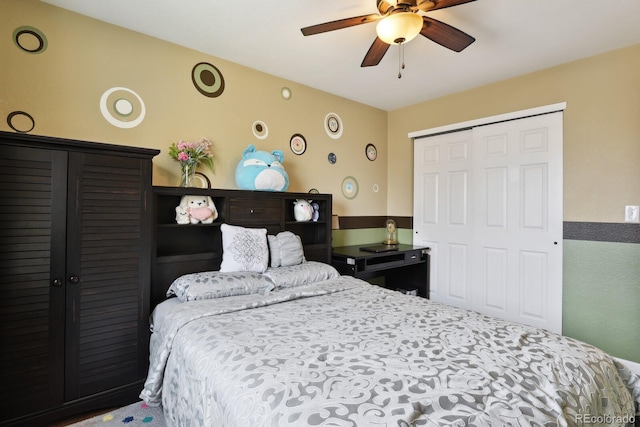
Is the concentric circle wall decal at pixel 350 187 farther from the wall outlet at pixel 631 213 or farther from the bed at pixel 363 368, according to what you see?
the wall outlet at pixel 631 213

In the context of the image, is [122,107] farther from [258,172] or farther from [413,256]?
[413,256]

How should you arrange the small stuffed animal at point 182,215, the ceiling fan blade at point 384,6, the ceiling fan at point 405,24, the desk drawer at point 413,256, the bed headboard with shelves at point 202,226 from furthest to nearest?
the desk drawer at point 413,256 → the small stuffed animal at point 182,215 → the bed headboard with shelves at point 202,226 → the ceiling fan blade at point 384,6 → the ceiling fan at point 405,24

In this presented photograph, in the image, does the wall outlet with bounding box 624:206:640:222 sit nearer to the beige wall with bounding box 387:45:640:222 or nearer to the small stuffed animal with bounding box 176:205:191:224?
the beige wall with bounding box 387:45:640:222

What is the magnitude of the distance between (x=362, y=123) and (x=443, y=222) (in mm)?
1539

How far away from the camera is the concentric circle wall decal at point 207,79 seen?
8.44ft

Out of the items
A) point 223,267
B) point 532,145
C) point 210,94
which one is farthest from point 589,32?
point 223,267

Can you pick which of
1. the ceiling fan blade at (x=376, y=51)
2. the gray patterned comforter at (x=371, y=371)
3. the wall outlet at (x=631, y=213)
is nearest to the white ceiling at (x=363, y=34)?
the ceiling fan blade at (x=376, y=51)

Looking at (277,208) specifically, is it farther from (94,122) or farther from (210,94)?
(94,122)

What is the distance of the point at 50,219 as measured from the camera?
1.70 metres

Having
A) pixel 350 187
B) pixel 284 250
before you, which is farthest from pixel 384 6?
pixel 350 187

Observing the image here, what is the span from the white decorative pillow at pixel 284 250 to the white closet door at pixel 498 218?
1.92 metres

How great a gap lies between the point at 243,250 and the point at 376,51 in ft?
5.47

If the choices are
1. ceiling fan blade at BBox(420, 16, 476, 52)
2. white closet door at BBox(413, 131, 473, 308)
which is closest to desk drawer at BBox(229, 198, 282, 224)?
ceiling fan blade at BBox(420, 16, 476, 52)

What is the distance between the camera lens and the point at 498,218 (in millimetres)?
3184
